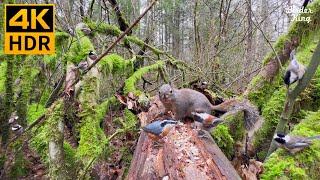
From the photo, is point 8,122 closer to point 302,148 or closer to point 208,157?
point 208,157

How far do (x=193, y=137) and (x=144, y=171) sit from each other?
619 millimetres

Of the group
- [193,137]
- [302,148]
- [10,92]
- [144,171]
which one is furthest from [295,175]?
[10,92]

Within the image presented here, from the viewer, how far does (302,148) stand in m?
2.25

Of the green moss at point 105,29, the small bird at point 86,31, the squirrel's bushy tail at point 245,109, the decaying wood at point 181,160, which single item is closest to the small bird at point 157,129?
the decaying wood at point 181,160

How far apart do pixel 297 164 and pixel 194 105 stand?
125cm

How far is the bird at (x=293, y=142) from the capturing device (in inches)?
86.9

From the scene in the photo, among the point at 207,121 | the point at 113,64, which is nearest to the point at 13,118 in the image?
the point at 113,64

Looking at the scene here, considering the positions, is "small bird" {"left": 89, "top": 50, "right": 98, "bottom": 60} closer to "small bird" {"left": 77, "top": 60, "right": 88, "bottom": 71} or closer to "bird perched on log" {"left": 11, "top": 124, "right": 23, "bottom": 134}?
"small bird" {"left": 77, "top": 60, "right": 88, "bottom": 71}

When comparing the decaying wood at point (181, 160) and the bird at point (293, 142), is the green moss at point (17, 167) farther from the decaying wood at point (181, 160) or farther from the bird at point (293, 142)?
the bird at point (293, 142)

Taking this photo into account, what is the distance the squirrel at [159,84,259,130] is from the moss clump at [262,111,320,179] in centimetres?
55

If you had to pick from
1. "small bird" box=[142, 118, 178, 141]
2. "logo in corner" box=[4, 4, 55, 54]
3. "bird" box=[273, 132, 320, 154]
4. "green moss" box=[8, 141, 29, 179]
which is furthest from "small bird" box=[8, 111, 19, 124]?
"bird" box=[273, 132, 320, 154]

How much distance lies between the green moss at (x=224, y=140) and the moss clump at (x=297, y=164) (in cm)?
69

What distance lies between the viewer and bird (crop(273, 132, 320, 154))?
2207mm

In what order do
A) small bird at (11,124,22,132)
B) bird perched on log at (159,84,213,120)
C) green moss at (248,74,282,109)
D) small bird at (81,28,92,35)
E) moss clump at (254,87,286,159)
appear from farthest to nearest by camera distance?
1. small bird at (81,28,92,35)
2. small bird at (11,124,22,132)
3. green moss at (248,74,282,109)
4. moss clump at (254,87,286,159)
5. bird perched on log at (159,84,213,120)
